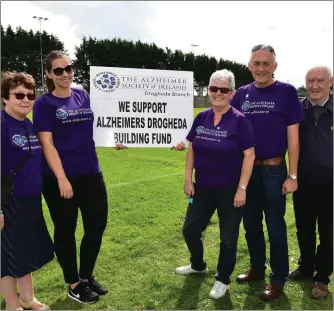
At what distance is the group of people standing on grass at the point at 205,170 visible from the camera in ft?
10.1

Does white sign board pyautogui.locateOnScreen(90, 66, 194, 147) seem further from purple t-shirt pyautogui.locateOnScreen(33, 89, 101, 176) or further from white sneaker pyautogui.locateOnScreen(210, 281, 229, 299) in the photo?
white sneaker pyautogui.locateOnScreen(210, 281, 229, 299)

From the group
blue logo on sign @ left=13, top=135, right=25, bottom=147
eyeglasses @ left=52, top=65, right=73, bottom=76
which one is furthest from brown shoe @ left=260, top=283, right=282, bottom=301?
eyeglasses @ left=52, top=65, right=73, bottom=76

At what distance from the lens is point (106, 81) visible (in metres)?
4.50

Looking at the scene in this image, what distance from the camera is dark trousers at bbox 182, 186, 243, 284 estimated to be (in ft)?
11.5

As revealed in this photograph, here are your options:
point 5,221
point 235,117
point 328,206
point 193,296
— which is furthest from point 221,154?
point 5,221

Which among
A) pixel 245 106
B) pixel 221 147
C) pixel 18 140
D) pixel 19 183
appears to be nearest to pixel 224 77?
pixel 245 106

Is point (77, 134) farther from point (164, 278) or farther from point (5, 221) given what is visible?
point (164, 278)

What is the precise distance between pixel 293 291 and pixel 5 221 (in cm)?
275

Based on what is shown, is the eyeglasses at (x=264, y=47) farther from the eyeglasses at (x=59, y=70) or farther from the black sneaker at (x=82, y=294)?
the black sneaker at (x=82, y=294)

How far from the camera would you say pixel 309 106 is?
11.8 ft

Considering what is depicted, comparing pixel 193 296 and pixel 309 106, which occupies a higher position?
pixel 309 106

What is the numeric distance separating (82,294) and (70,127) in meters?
1.58

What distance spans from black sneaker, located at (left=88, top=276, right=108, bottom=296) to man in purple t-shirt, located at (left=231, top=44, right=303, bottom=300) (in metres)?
1.53

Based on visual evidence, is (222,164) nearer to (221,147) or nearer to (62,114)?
(221,147)
